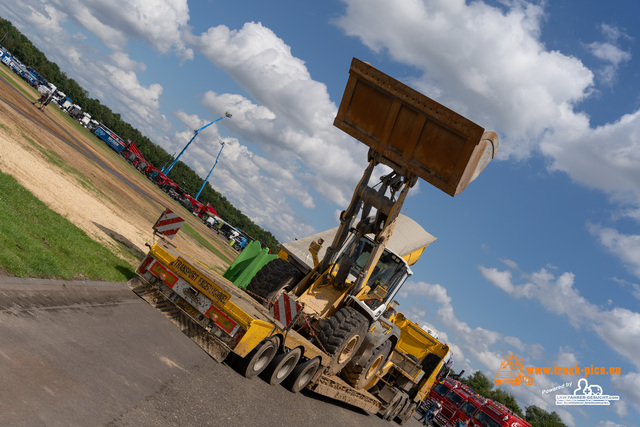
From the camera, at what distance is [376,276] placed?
14.1 metres

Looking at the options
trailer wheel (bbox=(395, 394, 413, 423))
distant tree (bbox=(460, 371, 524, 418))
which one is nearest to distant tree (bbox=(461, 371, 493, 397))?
distant tree (bbox=(460, 371, 524, 418))

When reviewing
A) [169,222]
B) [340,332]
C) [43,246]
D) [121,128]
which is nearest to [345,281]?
[340,332]

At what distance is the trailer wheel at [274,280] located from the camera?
40.7ft

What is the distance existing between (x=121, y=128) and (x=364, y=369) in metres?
91.1

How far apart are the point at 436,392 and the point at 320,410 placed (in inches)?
807

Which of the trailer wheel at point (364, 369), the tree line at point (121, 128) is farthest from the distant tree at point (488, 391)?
the trailer wheel at point (364, 369)

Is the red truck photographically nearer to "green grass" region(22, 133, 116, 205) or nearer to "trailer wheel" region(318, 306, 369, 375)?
"trailer wheel" region(318, 306, 369, 375)

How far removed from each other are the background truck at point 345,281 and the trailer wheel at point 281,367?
0.03 m

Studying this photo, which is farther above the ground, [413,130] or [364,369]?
[413,130]

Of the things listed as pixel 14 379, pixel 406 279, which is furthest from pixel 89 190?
pixel 14 379

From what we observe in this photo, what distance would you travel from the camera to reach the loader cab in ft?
42.5

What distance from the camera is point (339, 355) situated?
461 inches

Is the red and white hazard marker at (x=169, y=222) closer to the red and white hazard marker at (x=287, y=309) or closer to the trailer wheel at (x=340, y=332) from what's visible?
the trailer wheel at (x=340, y=332)

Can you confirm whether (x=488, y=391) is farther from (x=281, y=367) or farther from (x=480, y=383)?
(x=281, y=367)
